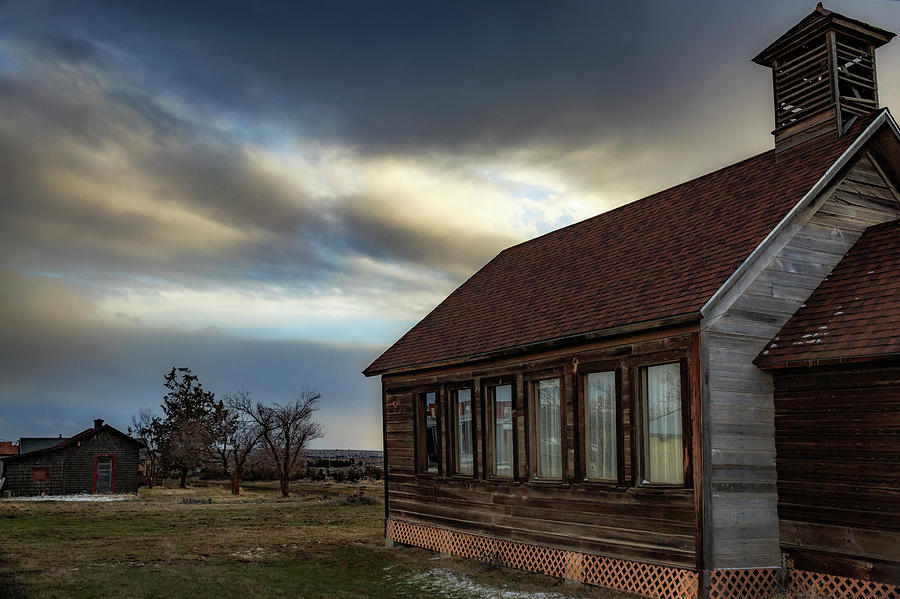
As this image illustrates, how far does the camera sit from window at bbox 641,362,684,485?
13.5 meters

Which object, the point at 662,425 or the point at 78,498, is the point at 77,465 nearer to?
the point at 78,498

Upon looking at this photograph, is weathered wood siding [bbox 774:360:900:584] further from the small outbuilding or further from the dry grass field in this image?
the small outbuilding

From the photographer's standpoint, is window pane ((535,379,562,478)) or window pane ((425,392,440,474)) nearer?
window pane ((535,379,562,478))

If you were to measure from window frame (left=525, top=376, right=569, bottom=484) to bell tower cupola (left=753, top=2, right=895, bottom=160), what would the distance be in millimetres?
6296

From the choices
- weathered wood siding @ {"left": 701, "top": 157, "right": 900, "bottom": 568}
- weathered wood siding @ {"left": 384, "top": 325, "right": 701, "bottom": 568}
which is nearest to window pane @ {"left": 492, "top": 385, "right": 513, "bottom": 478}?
weathered wood siding @ {"left": 384, "top": 325, "right": 701, "bottom": 568}

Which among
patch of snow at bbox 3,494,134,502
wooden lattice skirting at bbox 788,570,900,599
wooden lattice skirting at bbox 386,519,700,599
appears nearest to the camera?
wooden lattice skirting at bbox 788,570,900,599

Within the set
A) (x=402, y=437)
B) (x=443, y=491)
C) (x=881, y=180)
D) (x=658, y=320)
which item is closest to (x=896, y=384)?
(x=658, y=320)

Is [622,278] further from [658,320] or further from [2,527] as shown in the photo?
[2,527]

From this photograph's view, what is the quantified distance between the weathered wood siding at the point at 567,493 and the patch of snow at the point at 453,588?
1.26 m

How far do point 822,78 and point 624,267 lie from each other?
5181 millimetres

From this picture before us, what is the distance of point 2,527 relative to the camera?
93.2 feet

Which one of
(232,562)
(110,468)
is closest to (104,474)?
(110,468)

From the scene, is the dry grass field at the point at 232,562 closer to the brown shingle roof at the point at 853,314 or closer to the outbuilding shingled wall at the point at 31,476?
the brown shingle roof at the point at 853,314

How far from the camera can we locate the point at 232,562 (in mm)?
19469
